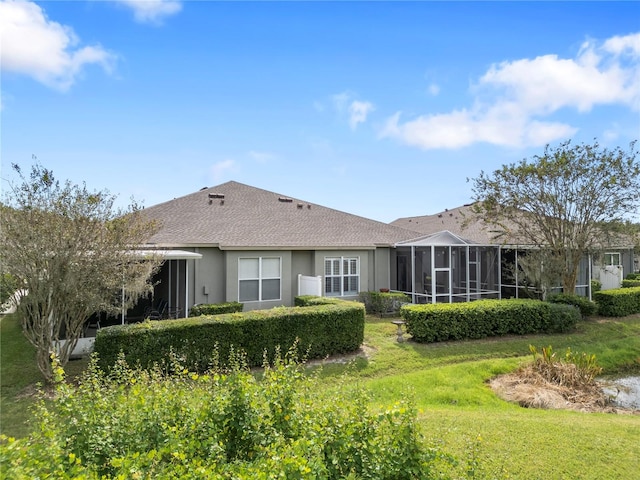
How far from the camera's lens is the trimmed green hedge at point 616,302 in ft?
54.3

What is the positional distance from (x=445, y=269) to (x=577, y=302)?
17.0 feet

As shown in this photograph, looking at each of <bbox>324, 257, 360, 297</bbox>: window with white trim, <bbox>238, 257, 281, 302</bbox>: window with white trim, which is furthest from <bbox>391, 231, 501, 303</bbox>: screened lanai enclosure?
<bbox>238, 257, 281, 302</bbox>: window with white trim

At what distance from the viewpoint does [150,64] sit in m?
10.8

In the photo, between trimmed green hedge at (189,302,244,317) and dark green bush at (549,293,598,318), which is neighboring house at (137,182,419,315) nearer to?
trimmed green hedge at (189,302,244,317)

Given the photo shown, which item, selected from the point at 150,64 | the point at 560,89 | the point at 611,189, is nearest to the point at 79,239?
the point at 150,64

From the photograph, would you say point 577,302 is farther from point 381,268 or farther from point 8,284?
point 8,284

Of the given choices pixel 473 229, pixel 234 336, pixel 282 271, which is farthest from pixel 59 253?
pixel 473 229

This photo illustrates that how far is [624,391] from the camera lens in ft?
31.1

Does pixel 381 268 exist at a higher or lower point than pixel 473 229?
lower

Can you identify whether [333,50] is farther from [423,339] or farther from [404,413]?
[404,413]

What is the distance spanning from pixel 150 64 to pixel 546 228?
16484 millimetres

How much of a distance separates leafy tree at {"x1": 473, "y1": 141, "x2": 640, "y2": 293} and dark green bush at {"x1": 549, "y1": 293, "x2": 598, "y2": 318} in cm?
106

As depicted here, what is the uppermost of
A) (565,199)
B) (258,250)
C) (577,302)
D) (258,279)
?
(565,199)

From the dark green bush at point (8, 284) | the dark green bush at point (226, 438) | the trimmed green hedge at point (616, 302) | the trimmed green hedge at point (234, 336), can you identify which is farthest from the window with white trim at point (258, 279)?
the trimmed green hedge at point (616, 302)
